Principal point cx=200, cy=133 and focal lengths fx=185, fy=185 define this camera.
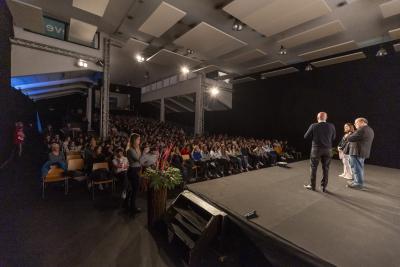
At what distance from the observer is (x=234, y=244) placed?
2637mm

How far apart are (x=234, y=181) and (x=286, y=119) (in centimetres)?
716

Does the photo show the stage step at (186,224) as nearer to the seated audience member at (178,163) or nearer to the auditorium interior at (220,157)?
the auditorium interior at (220,157)

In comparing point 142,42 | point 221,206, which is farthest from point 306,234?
point 142,42

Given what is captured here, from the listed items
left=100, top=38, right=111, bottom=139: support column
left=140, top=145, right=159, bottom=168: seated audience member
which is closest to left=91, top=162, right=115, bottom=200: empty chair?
left=140, top=145, right=159, bottom=168: seated audience member

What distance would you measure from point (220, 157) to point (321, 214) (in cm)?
384

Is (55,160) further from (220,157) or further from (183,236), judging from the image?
(220,157)

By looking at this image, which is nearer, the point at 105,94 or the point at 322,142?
the point at 322,142

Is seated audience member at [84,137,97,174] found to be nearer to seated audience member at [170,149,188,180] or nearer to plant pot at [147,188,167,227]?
seated audience member at [170,149,188,180]

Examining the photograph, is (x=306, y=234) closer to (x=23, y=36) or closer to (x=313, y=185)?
(x=313, y=185)

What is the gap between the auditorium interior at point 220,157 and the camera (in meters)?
2.45

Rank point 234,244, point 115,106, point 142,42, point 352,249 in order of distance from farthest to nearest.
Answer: point 115,106 → point 142,42 → point 234,244 → point 352,249

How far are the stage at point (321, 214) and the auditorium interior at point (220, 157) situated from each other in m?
0.02

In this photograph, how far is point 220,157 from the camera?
6500 millimetres

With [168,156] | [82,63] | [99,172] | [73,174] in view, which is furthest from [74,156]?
[82,63]
